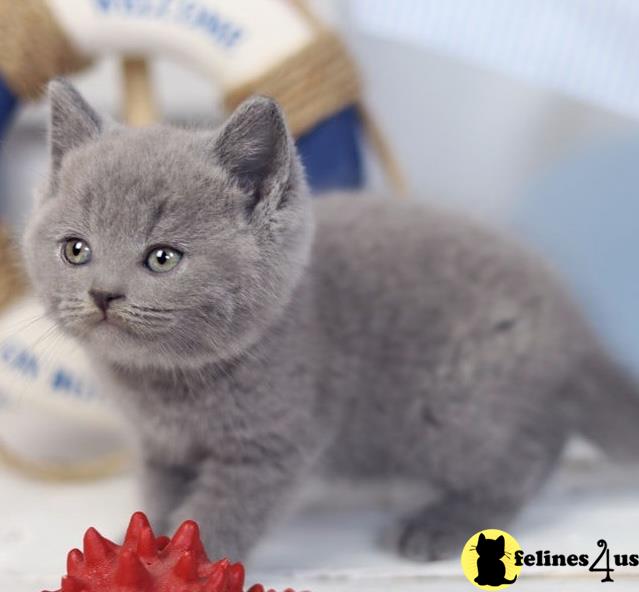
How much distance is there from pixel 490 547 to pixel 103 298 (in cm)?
50

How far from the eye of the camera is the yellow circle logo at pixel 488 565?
0.95m

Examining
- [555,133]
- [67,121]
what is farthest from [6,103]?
[555,133]

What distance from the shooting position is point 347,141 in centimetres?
140

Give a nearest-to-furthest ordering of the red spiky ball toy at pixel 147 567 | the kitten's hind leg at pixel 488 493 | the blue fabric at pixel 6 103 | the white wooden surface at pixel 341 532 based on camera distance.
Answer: the red spiky ball toy at pixel 147 567 < the white wooden surface at pixel 341 532 < the kitten's hind leg at pixel 488 493 < the blue fabric at pixel 6 103

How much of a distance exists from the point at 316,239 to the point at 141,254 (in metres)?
0.36

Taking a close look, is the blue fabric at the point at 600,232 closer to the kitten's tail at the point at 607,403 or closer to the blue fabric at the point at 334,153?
the kitten's tail at the point at 607,403

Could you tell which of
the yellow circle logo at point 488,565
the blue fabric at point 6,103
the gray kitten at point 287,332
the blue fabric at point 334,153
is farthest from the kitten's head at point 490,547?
the blue fabric at point 6,103

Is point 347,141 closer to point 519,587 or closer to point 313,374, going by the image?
point 313,374

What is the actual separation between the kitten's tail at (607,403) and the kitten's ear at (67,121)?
709 mm

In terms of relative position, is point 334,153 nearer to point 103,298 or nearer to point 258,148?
point 258,148

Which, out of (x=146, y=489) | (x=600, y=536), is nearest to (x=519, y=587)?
(x=600, y=536)

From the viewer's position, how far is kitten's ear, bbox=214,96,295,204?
87cm

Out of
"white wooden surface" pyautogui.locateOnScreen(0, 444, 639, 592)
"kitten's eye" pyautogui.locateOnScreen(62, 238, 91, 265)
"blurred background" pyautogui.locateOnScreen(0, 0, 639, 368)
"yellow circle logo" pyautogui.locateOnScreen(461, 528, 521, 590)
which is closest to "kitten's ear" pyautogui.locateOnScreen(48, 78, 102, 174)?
"kitten's eye" pyautogui.locateOnScreen(62, 238, 91, 265)

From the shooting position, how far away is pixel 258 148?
2.92 feet
